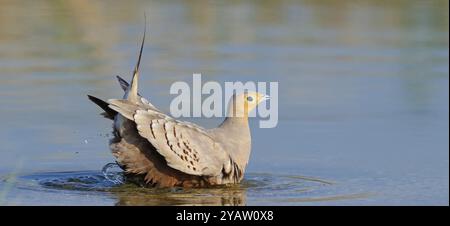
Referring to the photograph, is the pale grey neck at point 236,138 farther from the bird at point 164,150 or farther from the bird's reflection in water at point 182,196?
the bird's reflection in water at point 182,196

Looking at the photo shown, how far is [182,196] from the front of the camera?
31.8ft

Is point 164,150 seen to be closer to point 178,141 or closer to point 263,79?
point 178,141

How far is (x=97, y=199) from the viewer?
9578 mm

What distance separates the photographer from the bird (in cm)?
968

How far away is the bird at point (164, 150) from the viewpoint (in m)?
9.68

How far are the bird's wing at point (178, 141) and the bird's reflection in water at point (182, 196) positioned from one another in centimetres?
15

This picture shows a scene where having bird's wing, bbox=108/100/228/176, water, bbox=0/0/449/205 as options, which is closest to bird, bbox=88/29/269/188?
bird's wing, bbox=108/100/228/176

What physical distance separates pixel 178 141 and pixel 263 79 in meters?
3.71

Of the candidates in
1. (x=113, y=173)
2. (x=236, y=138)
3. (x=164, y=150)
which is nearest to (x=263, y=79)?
(x=236, y=138)

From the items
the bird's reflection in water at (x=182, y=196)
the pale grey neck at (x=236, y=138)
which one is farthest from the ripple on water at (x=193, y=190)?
the pale grey neck at (x=236, y=138)

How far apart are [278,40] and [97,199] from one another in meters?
6.99

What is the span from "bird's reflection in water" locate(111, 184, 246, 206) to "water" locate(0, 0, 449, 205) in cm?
2
